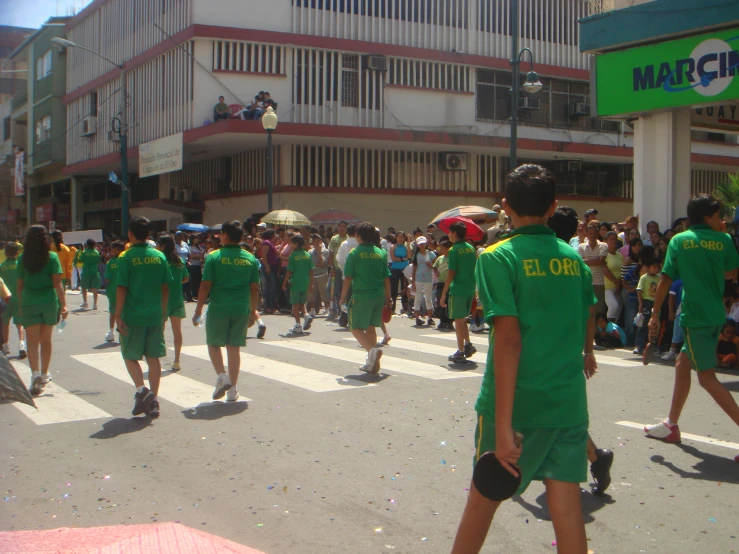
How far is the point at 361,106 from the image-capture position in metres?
28.2

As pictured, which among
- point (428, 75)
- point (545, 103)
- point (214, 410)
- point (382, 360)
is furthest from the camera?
point (545, 103)

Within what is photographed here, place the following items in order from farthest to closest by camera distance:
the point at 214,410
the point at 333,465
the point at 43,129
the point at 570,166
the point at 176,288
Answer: the point at 43,129, the point at 570,166, the point at 176,288, the point at 214,410, the point at 333,465

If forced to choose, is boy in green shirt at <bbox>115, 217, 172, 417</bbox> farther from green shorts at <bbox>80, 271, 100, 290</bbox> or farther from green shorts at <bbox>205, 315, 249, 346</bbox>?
green shorts at <bbox>80, 271, 100, 290</bbox>

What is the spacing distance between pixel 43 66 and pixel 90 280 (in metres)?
26.6

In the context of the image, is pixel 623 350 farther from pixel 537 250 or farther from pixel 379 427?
pixel 537 250

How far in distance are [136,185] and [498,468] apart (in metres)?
35.7

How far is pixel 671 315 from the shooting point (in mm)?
8609

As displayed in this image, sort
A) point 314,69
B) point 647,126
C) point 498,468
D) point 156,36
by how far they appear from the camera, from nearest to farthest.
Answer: point 498,468
point 647,126
point 314,69
point 156,36

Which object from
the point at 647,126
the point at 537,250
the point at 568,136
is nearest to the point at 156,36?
the point at 568,136

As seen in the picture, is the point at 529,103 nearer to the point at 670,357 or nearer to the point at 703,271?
the point at 670,357

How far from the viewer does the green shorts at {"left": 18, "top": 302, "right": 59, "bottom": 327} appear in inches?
344

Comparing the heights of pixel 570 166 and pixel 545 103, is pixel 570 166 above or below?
below

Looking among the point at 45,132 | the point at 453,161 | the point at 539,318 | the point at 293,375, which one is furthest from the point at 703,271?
the point at 45,132

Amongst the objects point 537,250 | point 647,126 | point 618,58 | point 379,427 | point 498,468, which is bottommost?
point 379,427
